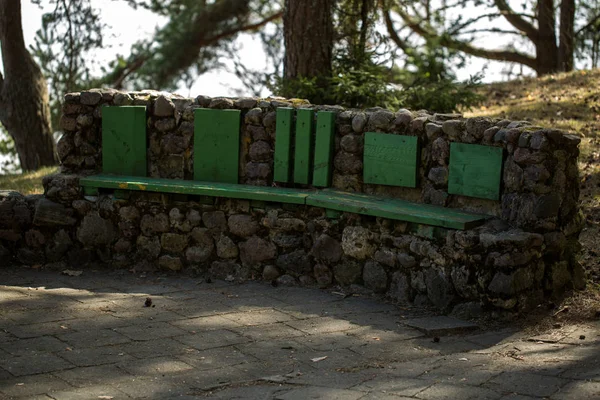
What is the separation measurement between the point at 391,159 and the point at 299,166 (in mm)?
850

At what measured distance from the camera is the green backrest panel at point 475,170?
6500 millimetres

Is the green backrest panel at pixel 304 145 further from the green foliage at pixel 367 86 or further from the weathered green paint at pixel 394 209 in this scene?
the green foliage at pixel 367 86

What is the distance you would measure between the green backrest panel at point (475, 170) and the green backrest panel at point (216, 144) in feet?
6.50

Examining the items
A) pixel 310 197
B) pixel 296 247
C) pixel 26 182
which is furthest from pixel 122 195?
pixel 26 182

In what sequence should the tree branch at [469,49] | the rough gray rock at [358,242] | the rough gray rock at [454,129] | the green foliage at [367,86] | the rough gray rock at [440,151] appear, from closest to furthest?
1. the rough gray rock at [454,129]
2. the rough gray rock at [440,151]
3. the rough gray rock at [358,242]
4. the green foliage at [367,86]
5. the tree branch at [469,49]

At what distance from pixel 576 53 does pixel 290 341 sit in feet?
50.9

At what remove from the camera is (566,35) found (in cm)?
1766

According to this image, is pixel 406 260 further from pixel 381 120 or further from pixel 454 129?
pixel 381 120

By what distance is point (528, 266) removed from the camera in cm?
624

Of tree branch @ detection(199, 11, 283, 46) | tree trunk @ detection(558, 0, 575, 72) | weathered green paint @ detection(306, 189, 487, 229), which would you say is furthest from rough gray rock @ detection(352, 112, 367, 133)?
tree branch @ detection(199, 11, 283, 46)

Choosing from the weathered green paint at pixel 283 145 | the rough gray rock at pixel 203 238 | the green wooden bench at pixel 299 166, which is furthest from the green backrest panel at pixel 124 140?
the weathered green paint at pixel 283 145

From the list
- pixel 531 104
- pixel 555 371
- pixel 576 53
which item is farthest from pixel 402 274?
pixel 576 53

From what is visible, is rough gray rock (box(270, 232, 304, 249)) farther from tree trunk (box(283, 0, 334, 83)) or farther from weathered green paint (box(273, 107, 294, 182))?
tree trunk (box(283, 0, 334, 83))

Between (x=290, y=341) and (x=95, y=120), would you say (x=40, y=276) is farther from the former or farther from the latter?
(x=290, y=341)
